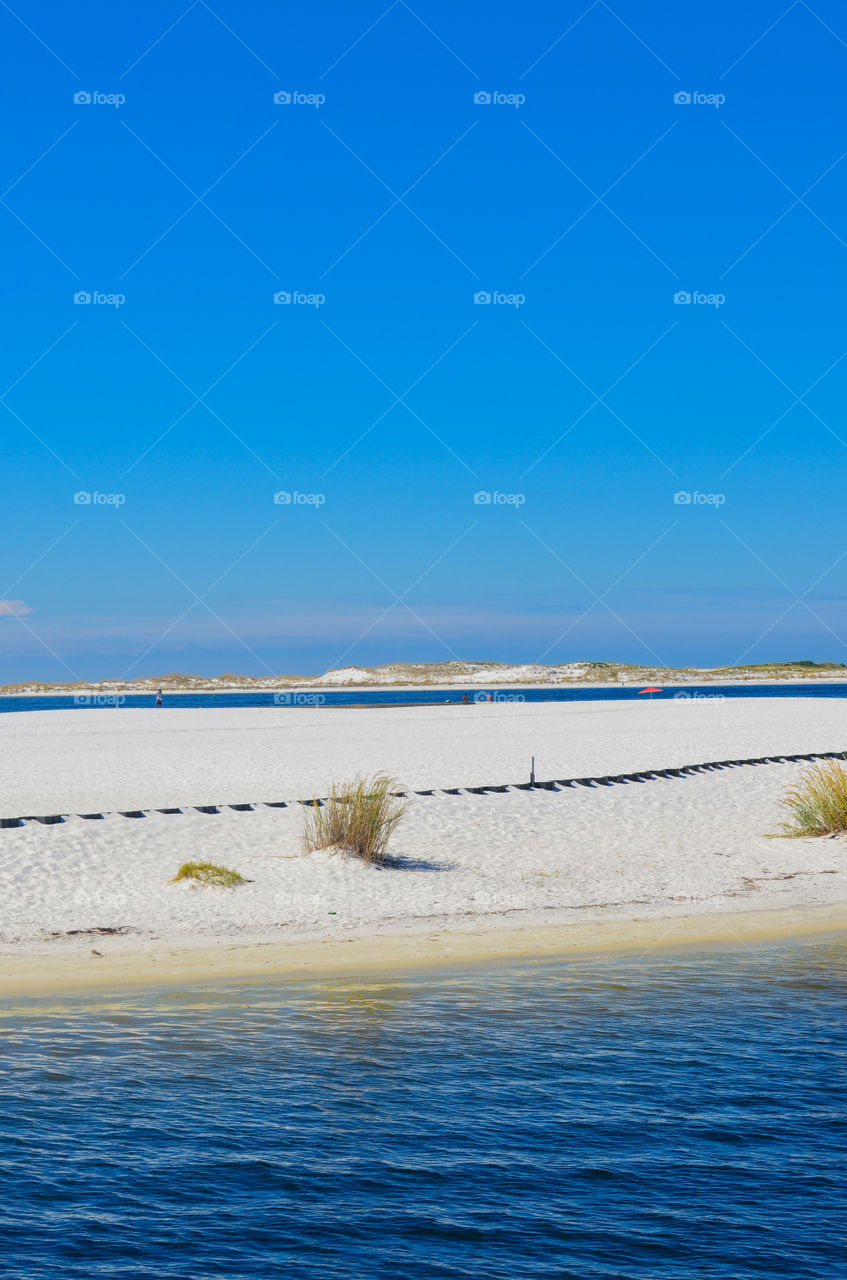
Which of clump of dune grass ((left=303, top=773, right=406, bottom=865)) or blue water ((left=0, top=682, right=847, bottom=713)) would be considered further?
blue water ((left=0, top=682, right=847, bottom=713))

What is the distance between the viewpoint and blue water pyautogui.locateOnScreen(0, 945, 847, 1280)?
6008 mm

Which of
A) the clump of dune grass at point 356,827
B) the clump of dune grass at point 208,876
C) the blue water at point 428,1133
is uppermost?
the clump of dune grass at point 356,827

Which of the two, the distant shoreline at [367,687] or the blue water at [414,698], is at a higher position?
the distant shoreline at [367,687]

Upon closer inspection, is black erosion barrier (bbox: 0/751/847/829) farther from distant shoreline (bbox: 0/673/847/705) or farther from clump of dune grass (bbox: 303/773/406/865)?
distant shoreline (bbox: 0/673/847/705)

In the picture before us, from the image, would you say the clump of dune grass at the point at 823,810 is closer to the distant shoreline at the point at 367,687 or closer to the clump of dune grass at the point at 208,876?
the clump of dune grass at the point at 208,876

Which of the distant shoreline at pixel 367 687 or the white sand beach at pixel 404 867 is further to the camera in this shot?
the distant shoreline at pixel 367 687

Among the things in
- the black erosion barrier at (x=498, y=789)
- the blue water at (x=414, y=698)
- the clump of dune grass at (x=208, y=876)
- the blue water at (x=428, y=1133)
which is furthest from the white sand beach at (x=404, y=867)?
the blue water at (x=414, y=698)

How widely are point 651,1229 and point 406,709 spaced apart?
72.3 m

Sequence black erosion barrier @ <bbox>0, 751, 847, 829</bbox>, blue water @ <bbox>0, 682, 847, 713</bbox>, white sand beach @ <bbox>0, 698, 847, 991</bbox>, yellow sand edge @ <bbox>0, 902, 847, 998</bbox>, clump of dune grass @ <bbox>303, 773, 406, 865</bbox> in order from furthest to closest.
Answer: blue water @ <bbox>0, 682, 847, 713</bbox>
black erosion barrier @ <bbox>0, 751, 847, 829</bbox>
clump of dune grass @ <bbox>303, 773, 406, 865</bbox>
white sand beach @ <bbox>0, 698, 847, 991</bbox>
yellow sand edge @ <bbox>0, 902, 847, 998</bbox>

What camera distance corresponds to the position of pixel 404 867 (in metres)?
16.0

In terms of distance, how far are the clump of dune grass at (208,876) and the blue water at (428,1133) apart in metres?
3.96

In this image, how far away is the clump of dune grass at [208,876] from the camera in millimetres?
14484

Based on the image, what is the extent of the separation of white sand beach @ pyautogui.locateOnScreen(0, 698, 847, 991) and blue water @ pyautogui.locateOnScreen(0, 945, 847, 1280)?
6.93 feet

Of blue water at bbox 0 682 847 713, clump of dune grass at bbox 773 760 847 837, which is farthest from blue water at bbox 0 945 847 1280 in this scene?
blue water at bbox 0 682 847 713
